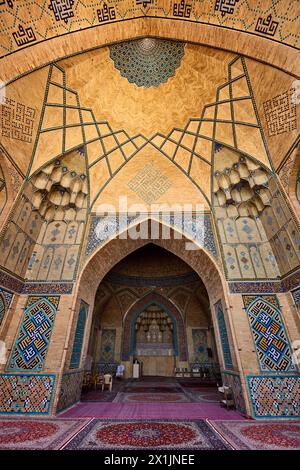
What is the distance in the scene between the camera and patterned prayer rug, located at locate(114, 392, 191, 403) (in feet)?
18.7

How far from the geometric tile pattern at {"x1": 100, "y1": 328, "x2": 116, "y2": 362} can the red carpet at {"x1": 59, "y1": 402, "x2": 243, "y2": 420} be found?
207 inches

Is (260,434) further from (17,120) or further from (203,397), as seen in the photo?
(17,120)

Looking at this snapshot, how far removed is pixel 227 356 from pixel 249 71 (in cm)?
600

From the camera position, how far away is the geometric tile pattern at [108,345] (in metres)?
10.5

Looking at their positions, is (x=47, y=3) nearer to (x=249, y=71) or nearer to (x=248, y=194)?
(x=249, y=71)

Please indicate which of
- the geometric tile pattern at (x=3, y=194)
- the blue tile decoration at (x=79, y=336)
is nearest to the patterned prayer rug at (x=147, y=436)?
the blue tile decoration at (x=79, y=336)

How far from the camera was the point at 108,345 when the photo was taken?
35.2ft

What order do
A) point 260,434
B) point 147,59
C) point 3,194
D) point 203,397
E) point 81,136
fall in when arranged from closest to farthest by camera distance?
point 260,434 < point 3,194 < point 147,59 < point 81,136 < point 203,397

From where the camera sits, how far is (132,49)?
5.38 m

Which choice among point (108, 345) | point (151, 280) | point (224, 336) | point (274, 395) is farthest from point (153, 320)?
point (274, 395)

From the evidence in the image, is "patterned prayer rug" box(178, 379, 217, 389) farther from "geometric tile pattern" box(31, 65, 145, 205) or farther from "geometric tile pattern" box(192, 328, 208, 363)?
"geometric tile pattern" box(31, 65, 145, 205)

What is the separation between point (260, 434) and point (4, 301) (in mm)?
5009
